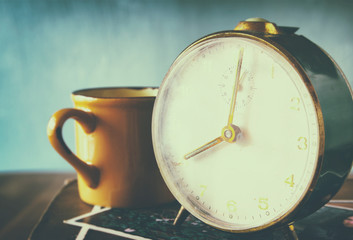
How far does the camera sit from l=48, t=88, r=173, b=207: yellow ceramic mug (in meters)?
0.84

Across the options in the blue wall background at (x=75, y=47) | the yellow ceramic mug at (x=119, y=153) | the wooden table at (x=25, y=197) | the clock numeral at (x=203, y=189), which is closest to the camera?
the clock numeral at (x=203, y=189)

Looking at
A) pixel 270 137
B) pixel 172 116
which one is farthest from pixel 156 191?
pixel 270 137

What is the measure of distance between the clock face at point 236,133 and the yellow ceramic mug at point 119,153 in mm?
113

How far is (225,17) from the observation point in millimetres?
1217

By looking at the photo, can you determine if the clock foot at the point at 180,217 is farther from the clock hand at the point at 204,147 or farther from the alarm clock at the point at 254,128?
the clock hand at the point at 204,147

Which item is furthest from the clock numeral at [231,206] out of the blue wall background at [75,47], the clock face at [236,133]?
the blue wall background at [75,47]

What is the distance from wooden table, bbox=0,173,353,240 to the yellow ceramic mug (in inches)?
11.7

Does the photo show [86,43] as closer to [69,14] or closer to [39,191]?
[69,14]

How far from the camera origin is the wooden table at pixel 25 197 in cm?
100

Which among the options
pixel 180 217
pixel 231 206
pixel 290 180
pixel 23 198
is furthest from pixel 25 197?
pixel 290 180

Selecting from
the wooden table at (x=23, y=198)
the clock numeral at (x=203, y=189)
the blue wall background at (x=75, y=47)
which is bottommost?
the wooden table at (x=23, y=198)

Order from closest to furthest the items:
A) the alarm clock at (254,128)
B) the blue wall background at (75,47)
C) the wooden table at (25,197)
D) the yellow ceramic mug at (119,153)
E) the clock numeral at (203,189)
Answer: the alarm clock at (254,128)
the clock numeral at (203,189)
the yellow ceramic mug at (119,153)
the wooden table at (25,197)
the blue wall background at (75,47)

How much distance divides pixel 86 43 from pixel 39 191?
0.50m

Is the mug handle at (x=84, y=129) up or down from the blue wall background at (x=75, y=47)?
down
